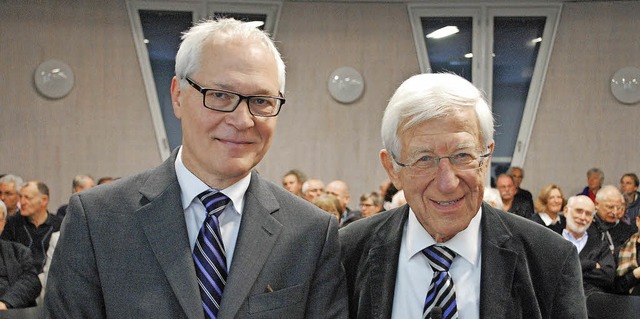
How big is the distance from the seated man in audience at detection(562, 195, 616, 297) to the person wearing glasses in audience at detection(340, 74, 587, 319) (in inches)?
120

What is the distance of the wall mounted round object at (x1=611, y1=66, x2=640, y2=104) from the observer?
11477 millimetres

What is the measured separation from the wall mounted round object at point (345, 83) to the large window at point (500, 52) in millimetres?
918

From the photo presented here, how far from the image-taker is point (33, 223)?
7660 millimetres

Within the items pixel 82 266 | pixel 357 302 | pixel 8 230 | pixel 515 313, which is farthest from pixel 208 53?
pixel 8 230

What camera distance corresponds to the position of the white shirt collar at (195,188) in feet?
6.72

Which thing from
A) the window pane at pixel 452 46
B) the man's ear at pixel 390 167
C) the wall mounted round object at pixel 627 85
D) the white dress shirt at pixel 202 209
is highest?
the window pane at pixel 452 46

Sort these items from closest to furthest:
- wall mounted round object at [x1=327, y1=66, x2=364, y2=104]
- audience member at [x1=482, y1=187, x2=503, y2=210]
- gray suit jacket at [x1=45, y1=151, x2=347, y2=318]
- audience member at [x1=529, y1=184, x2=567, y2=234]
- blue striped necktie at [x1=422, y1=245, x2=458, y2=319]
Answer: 1. gray suit jacket at [x1=45, y1=151, x2=347, y2=318]
2. blue striped necktie at [x1=422, y1=245, x2=458, y2=319]
3. audience member at [x1=482, y1=187, x2=503, y2=210]
4. audience member at [x1=529, y1=184, x2=567, y2=234]
5. wall mounted round object at [x1=327, y1=66, x2=364, y2=104]

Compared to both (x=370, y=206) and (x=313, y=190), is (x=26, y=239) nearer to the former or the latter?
(x=313, y=190)

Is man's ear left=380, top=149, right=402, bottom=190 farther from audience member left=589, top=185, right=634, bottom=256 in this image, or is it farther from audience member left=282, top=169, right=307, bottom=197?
audience member left=282, top=169, right=307, bottom=197

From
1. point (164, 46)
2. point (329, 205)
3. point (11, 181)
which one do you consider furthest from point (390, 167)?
point (164, 46)

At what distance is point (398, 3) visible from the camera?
11656mm

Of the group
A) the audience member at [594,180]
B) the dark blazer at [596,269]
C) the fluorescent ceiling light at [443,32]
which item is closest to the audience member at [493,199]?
the dark blazer at [596,269]

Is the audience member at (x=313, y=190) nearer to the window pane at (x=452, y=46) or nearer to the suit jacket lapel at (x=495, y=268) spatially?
the window pane at (x=452, y=46)

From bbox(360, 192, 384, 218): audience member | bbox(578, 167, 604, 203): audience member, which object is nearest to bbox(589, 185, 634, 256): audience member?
bbox(360, 192, 384, 218): audience member
